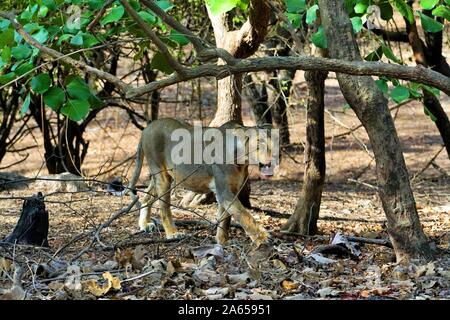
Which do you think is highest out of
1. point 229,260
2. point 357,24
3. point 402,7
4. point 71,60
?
point 402,7

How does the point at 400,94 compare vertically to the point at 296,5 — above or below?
→ below

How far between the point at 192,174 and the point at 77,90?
1.45 meters

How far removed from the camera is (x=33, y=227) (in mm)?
6574

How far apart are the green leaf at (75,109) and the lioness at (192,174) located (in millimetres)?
998

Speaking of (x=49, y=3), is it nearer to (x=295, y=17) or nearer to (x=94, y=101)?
(x=94, y=101)

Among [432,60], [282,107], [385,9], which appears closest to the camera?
[385,9]

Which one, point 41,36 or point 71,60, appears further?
point 41,36

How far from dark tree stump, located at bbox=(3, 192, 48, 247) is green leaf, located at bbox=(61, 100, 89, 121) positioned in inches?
31.8

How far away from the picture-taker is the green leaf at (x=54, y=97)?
6.06 m

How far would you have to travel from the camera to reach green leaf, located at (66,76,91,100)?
20.1ft

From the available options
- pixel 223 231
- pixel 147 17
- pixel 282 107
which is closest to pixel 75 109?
pixel 147 17

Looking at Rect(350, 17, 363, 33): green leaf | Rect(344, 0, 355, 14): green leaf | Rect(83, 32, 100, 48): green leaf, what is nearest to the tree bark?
Rect(344, 0, 355, 14): green leaf
